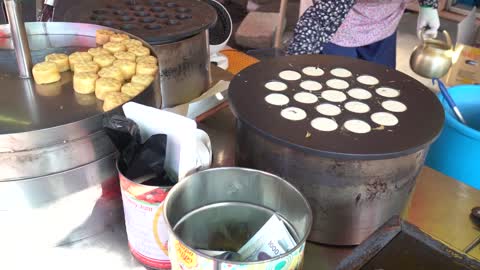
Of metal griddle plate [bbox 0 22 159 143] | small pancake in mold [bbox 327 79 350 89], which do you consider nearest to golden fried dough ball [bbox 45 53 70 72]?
metal griddle plate [bbox 0 22 159 143]

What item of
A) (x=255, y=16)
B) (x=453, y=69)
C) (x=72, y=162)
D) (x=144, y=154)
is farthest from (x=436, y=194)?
(x=255, y=16)

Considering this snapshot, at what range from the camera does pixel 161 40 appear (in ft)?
3.65

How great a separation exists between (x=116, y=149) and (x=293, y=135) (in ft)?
1.02

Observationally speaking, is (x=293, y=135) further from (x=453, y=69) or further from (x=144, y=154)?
(x=453, y=69)

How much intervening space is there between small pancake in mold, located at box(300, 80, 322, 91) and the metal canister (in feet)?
1.44

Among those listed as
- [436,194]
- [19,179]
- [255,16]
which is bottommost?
[255,16]

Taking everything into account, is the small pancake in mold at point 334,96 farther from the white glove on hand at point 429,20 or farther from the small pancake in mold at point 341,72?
the white glove on hand at point 429,20

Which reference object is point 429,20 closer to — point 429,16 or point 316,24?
point 429,16

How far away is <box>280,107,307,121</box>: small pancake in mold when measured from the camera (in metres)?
0.87

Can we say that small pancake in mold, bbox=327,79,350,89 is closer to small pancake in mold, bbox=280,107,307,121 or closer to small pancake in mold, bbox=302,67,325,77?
small pancake in mold, bbox=302,67,325,77

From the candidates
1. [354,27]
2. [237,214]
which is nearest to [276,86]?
[237,214]

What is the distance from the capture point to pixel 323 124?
0.86 m

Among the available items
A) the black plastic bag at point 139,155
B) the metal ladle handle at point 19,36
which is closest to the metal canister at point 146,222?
the black plastic bag at point 139,155

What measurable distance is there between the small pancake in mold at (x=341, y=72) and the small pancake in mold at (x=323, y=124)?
212 millimetres
